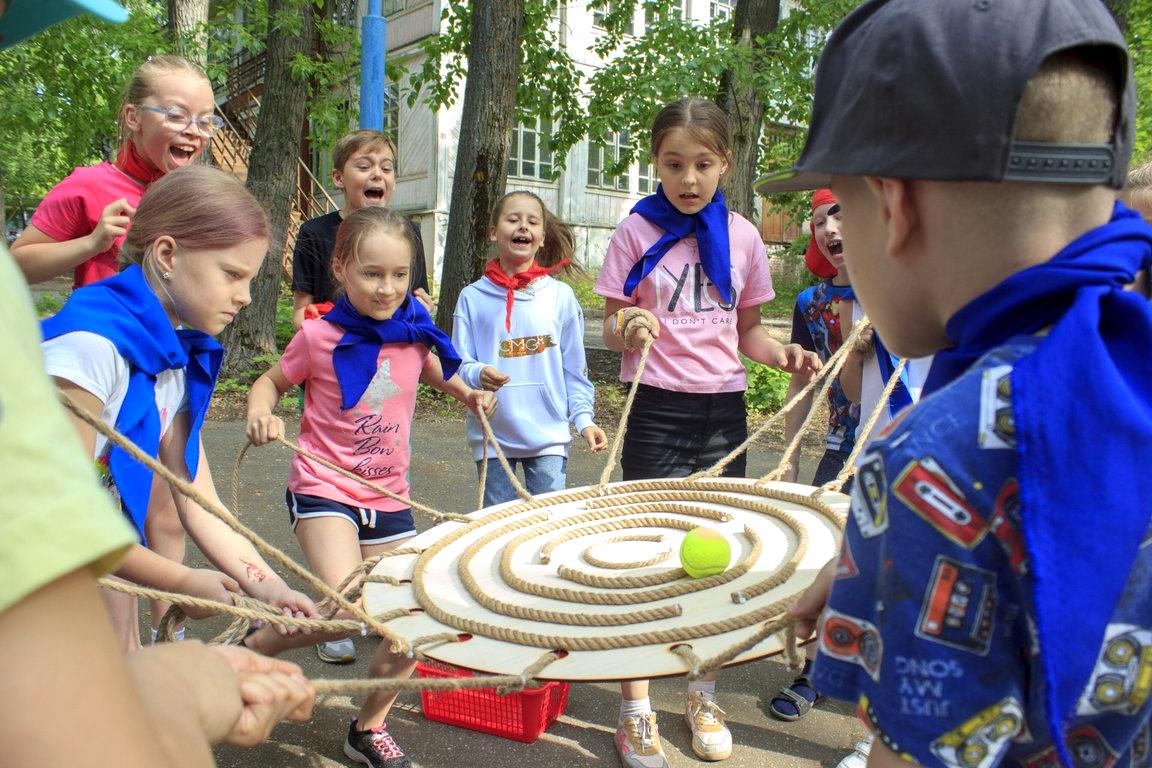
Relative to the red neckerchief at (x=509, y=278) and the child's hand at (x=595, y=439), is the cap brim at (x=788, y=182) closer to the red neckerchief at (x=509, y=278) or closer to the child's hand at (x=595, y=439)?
the child's hand at (x=595, y=439)

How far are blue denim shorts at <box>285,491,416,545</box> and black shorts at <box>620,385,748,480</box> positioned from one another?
894 mm

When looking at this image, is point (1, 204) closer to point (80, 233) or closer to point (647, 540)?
point (80, 233)

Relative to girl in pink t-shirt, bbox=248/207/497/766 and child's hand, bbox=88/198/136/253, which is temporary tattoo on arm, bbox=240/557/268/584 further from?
child's hand, bbox=88/198/136/253

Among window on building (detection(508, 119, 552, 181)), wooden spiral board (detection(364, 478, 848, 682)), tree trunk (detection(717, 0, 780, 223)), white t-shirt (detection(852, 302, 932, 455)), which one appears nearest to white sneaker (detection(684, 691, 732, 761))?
wooden spiral board (detection(364, 478, 848, 682))

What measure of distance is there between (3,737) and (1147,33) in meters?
11.3

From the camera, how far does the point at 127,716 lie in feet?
1.97

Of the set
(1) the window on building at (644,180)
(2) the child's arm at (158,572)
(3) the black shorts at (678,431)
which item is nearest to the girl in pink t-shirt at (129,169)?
(2) the child's arm at (158,572)

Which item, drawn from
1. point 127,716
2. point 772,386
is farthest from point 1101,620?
point 772,386

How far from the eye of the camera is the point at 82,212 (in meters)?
3.07

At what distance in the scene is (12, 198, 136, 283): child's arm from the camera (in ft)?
8.89

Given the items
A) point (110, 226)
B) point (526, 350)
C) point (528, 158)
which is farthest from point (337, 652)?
point (528, 158)

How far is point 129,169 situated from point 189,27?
686 centimetres

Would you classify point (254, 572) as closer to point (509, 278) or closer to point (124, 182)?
point (124, 182)

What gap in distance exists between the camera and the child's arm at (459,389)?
3.30m
